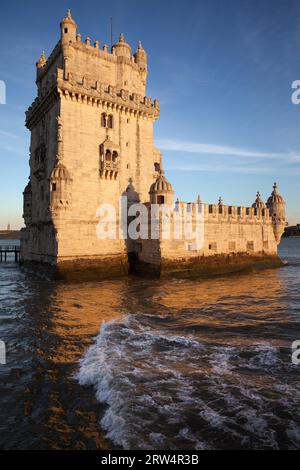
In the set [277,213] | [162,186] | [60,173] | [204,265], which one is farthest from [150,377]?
[277,213]

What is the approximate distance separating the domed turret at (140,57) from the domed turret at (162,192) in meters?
12.9

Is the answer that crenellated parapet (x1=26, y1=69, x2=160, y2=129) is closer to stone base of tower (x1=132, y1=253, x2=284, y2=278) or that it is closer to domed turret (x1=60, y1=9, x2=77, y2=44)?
domed turret (x1=60, y1=9, x2=77, y2=44)

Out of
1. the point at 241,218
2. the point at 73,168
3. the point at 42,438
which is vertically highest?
the point at 73,168

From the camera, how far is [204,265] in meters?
25.5

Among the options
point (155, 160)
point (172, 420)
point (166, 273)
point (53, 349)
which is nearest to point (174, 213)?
point (166, 273)

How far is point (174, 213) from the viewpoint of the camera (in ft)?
77.4

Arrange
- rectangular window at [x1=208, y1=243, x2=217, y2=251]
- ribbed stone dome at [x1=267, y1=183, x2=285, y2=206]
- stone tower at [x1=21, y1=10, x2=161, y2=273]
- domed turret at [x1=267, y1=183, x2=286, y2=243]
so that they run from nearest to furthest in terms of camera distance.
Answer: stone tower at [x1=21, y1=10, x2=161, y2=273] < rectangular window at [x1=208, y1=243, x2=217, y2=251] < domed turret at [x1=267, y1=183, x2=286, y2=243] < ribbed stone dome at [x1=267, y1=183, x2=285, y2=206]

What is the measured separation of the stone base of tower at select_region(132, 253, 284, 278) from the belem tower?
0.28 feet

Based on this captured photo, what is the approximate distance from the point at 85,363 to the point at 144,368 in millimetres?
1498

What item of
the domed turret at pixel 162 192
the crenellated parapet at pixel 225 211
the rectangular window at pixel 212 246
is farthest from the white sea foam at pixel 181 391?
the rectangular window at pixel 212 246

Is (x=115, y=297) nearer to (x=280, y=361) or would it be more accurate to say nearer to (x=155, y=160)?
(x=280, y=361)

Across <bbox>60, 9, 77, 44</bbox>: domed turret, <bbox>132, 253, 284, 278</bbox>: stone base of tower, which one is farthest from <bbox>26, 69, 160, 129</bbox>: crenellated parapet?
<bbox>132, 253, 284, 278</bbox>: stone base of tower

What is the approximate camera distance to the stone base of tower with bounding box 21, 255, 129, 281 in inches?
861

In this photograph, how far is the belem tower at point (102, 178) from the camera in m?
22.7
